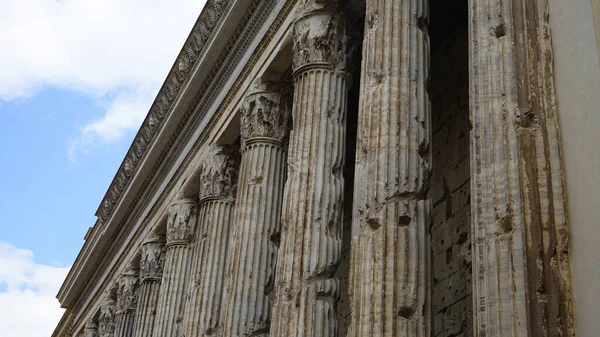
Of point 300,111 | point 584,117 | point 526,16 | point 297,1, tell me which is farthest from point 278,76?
point 584,117

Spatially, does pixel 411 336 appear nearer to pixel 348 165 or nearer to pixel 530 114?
pixel 530 114

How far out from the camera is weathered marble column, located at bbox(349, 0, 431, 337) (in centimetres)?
687

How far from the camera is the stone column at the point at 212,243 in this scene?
1223cm

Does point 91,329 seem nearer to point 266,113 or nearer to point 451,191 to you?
point 266,113

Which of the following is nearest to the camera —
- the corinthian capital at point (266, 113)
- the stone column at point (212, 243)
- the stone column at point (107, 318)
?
the corinthian capital at point (266, 113)

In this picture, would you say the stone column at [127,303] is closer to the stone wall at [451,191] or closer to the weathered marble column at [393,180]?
the stone wall at [451,191]

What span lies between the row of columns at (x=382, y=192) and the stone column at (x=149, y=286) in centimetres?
307

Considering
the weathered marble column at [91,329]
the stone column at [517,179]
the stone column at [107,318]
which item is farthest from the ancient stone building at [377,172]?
the weathered marble column at [91,329]

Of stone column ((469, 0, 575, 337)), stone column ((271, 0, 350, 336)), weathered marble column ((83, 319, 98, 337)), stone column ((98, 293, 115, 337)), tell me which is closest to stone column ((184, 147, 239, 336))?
stone column ((271, 0, 350, 336))

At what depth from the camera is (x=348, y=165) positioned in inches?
541

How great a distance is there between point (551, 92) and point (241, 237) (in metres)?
5.47

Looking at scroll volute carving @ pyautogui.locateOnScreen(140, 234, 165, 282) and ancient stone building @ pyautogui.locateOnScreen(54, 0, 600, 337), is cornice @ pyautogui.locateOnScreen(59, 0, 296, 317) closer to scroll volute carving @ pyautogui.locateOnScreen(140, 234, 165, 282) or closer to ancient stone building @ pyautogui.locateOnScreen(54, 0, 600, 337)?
ancient stone building @ pyautogui.locateOnScreen(54, 0, 600, 337)

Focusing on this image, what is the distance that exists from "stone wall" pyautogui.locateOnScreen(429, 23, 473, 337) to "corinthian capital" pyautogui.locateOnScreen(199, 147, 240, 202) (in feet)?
11.3

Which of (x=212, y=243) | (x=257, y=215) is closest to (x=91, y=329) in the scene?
(x=212, y=243)
